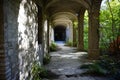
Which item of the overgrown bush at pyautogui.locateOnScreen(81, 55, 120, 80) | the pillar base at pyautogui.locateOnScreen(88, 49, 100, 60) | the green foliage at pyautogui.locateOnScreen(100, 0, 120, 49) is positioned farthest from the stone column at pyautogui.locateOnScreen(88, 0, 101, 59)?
the overgrown bush at pyautogui.locateOnScreen(81, 55, 120, 80)

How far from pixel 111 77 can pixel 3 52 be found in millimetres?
4441

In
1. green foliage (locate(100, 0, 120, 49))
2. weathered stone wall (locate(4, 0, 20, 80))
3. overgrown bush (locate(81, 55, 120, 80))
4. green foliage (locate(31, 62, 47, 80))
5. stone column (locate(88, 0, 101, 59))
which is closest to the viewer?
weathered stone wall (locate(4, 0, 20, 80))

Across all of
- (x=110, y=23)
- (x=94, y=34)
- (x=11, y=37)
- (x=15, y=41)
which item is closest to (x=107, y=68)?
(x=110, y=23)

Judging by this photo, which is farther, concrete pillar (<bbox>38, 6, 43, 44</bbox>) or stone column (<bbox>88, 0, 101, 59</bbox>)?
stone column (<bbox>88, 0, 101, 59</bbox>)

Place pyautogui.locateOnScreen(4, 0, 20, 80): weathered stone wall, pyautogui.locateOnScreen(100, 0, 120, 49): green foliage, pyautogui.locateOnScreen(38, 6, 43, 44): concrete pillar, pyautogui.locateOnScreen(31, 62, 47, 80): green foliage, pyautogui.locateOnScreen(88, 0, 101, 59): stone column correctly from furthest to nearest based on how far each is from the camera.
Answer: pyautogui.locateOnScreen(88, 0, 101, 59): stone column
pyautogui.locateOnScreen(38, 6, 43, 44): concrete pillar
pyautogui.locateOnScreen(100, 0, 120, 49): green foliage
pyautogui.locateOnScreen(31, 62, 47, 80): green foliage
pyautogui.locateOnScreen(4, 0, 20, 80): weathered stone wall

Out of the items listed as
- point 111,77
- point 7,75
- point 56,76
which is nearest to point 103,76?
point 111,77

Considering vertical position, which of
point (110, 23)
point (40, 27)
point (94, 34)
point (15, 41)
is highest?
point (110, 23)

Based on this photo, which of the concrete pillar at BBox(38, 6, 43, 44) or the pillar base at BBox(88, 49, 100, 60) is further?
the pillar base at BBox(88, 49, 100, 60)

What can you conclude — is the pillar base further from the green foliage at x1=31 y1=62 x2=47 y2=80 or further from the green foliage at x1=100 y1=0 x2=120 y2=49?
the green foliage at x1=31 y1=62 x2=47 y2=80

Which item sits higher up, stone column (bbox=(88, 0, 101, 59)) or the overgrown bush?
stone column (bbox=(88, 0, 101, 59))

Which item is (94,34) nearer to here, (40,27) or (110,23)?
(110,23)

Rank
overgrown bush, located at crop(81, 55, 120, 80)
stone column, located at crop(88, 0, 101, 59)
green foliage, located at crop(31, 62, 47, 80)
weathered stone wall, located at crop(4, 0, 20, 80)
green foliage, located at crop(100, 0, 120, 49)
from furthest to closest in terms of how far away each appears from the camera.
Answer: stone column, located at crop(88, 0, 101, 59), green foliage, located at crop(100, 0, 120, 49), overgrown bush, located at crop(81, 55, 120, 80), green foliage, located at crop(31, 62, 47, 80), weathered stone wall, located at crop(4, 0, 20, 80)

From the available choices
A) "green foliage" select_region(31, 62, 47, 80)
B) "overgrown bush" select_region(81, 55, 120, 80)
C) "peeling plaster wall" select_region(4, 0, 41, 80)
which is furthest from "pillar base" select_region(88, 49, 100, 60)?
"peeling plaster wall" select_region(4, 0, 41, 80)

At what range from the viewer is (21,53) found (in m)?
4.61
